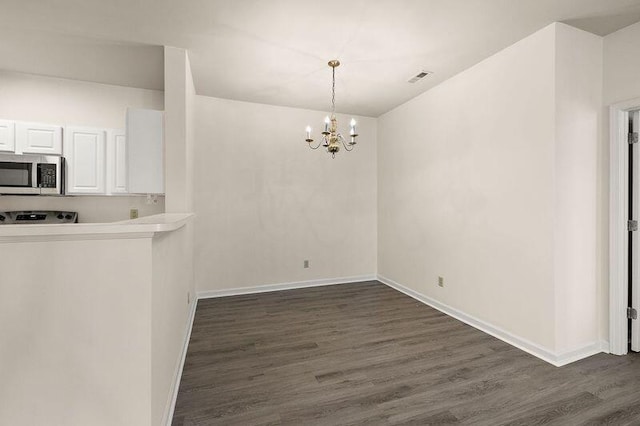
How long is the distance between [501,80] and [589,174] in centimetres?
118

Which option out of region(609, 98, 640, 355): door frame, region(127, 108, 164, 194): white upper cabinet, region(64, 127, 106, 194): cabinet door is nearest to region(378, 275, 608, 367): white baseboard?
region(609, 98, 640, 355): door frame

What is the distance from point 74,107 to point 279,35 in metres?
2.92

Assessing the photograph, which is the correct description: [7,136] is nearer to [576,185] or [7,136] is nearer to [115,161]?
[115,161]

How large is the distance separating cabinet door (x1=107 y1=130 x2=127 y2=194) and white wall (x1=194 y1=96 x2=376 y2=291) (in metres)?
0.89

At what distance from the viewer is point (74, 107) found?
12.3ft

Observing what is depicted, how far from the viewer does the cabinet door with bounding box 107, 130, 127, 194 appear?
137 inches

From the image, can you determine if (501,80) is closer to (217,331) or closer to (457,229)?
(457,229)

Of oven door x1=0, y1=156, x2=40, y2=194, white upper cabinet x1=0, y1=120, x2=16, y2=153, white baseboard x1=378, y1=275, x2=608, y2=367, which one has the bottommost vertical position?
white baseboard x1=378, y1=275, x2=608, y2=367

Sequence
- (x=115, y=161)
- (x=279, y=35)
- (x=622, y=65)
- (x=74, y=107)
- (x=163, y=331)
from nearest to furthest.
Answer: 1. (x=163, y=331)
2. (x=622, y=65)
3. (x=279, y=35)
4. (x=115, y=161)
5. (x=74, y=107)

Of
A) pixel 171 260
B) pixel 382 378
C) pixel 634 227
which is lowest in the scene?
pixel 382 378

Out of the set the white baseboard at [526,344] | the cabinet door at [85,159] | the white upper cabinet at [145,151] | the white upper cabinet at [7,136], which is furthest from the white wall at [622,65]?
the white upper cabinet at [7,136]

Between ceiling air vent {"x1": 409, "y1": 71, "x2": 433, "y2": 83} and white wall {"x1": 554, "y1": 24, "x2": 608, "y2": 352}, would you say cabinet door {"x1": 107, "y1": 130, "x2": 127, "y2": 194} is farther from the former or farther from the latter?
white wall {"x1": 554, "y1": 24, "x2": 608, "y2": 352}

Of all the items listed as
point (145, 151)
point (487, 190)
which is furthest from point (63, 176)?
point (487, 190)

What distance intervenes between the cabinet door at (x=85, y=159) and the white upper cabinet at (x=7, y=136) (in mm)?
441
